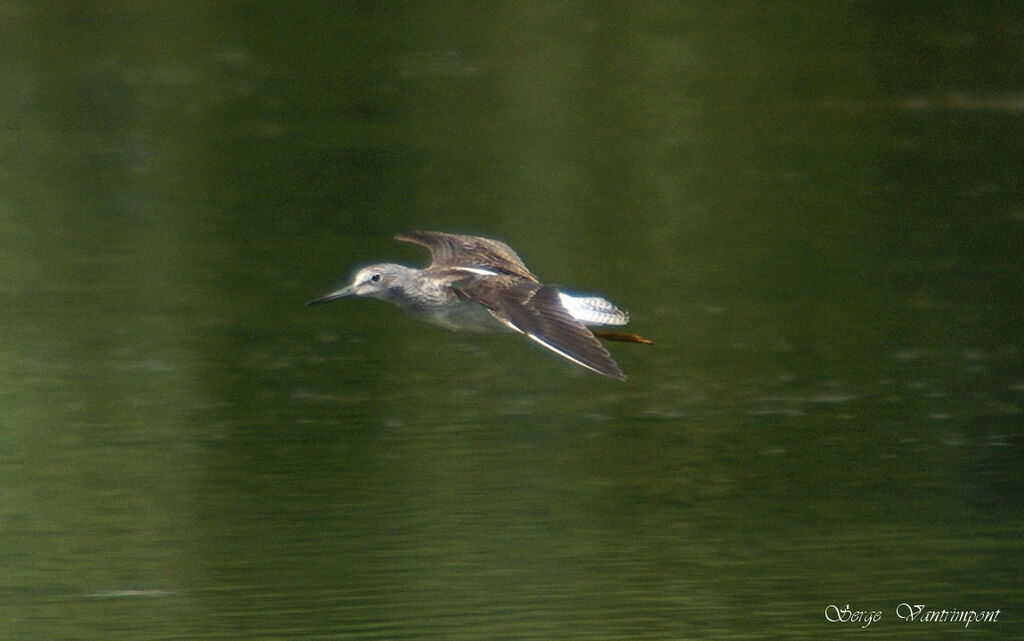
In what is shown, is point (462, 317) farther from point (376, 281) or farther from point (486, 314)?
point (376, 281)

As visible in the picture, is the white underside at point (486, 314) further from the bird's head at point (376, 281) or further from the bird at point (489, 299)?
the bird's head at point (376, 281)

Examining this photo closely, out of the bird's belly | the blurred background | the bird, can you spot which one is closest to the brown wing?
the bird

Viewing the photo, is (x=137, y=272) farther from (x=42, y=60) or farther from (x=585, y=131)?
(x=42, y=60)

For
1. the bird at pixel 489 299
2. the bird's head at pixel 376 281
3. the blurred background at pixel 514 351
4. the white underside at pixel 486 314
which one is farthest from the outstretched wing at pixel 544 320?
the blurred background at pixel 514 351

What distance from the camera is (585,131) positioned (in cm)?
2641

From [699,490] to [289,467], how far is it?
2.66 meters

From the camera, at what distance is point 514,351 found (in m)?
16.4

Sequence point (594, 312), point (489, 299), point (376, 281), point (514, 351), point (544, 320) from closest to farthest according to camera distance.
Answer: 1. point (544, 320)
2. point (489, 299)
3. point (594, 312)
4. point (376, 281)
5. point (514, 351)

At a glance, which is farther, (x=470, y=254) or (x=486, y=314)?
(x=470, y=254)

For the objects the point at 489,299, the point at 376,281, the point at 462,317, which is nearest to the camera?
the point at 489,299

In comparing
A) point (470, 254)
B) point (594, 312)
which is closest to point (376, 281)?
point (470, 254)

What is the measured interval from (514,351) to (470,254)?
347 centimetres

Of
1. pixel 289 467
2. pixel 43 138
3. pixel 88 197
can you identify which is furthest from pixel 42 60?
pixel 289 467

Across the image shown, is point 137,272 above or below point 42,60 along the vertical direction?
below
